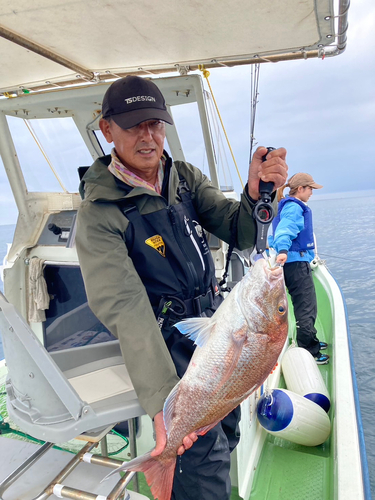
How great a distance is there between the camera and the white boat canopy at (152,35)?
2.04 meters

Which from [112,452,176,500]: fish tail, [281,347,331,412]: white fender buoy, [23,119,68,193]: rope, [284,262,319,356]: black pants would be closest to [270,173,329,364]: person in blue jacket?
[284,262,319,356]: black pants

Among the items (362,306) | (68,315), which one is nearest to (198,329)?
(68,315)

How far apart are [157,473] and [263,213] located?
4.36 feet

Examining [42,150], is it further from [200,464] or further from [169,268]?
[200,464]

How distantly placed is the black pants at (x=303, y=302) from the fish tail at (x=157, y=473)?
13.9 ft

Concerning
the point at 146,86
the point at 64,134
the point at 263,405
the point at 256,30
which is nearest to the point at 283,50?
the point at 256,30

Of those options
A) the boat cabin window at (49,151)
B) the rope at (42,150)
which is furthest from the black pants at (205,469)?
the rope at (42,150)

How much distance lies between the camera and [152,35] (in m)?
2.44

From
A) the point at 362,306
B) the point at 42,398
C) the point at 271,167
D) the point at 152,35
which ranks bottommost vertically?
the point at 362,306

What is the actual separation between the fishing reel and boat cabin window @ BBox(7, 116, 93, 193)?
9.25 feet

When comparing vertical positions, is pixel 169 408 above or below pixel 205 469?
above

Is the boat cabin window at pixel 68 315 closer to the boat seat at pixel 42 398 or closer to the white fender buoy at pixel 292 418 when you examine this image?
the white fender buoy at pixel 292 418

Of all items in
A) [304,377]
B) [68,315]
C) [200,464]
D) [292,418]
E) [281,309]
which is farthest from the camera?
[304,377]

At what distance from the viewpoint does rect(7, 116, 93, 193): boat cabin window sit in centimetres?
389
